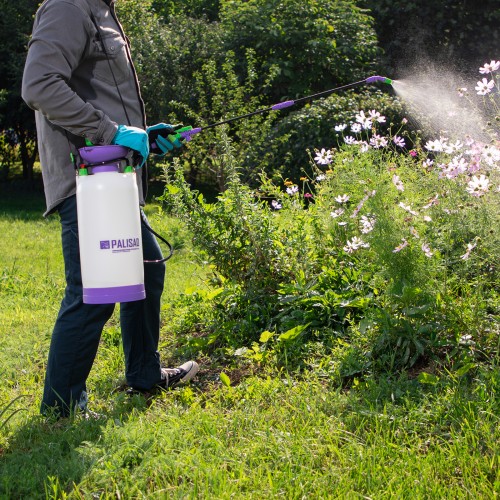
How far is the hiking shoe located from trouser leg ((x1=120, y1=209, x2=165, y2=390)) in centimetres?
4

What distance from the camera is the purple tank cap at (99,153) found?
113 inches

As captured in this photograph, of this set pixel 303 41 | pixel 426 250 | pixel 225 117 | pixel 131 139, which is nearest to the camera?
pixel 131 139

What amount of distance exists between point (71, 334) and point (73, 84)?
101 centimetres

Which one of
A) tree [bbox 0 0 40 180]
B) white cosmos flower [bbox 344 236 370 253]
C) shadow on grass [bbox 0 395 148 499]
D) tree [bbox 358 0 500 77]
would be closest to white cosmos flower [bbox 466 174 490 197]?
white cosmos flower [bbox 344 236 370 253]

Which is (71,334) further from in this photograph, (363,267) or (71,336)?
(363,267)

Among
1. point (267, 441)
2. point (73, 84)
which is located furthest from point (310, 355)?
point (73, 84)

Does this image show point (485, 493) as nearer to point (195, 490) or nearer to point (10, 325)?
point (195, 490)

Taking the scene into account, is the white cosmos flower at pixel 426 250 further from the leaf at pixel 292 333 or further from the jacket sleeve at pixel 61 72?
the jacket sleeve at pixel 61 72

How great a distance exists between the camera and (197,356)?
153 inches

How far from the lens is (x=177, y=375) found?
3490 mm

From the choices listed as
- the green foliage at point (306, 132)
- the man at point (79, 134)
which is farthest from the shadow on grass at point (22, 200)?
the man at point (79, 134)

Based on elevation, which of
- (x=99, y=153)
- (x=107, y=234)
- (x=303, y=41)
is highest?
(x=303, y=41)

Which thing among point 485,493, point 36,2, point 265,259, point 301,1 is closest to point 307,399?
point 485,493

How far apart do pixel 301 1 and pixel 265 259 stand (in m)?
8.11
